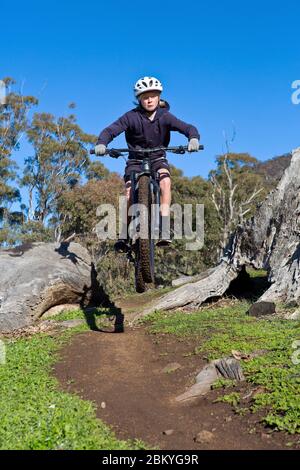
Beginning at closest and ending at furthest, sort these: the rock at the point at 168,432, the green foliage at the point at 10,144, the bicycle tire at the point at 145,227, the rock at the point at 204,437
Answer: the rock at the point at 204,437 → the rock at the point at 168,432 → the bicycle tire at the point at 145,227 → the green foliage at the point at 10,144

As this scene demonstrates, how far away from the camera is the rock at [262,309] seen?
9.36 m

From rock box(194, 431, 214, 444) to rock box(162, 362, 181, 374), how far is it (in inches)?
81.4

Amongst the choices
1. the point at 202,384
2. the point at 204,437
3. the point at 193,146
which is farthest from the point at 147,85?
the point at 204,437

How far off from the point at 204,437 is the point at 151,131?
476cm

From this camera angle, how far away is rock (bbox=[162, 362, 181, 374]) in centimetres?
666

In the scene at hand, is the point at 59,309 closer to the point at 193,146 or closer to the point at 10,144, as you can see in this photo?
the point at 193,146

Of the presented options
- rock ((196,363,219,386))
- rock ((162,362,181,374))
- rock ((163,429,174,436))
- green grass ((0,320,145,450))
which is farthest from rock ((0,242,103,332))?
rock ((163,429,174,436))

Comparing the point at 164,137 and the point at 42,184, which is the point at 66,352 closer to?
the point at 164,137

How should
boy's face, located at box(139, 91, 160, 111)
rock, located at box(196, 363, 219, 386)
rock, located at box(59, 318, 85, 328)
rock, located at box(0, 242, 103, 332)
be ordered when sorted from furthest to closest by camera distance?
rock, located at box(0, 242, 103, 332), rock, located at box(59, 318, 85, 328), boy's face, located at box(139, 91, 160, 111), rock, located at box(196, 363, 219, 386)

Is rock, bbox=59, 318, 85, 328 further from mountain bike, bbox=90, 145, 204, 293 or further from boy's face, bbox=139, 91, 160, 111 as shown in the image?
boy's face, bbox=139, 91, 160, 111

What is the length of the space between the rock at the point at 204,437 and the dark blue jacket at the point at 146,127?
176 inches

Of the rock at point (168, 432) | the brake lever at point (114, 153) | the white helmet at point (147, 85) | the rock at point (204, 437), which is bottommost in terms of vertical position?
the rock at point (168, 432)

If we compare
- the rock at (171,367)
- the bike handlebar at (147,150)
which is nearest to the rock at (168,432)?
the rock at (171,367)

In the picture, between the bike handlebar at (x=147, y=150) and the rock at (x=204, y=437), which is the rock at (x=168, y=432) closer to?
the rock at (x=204, y=437)
